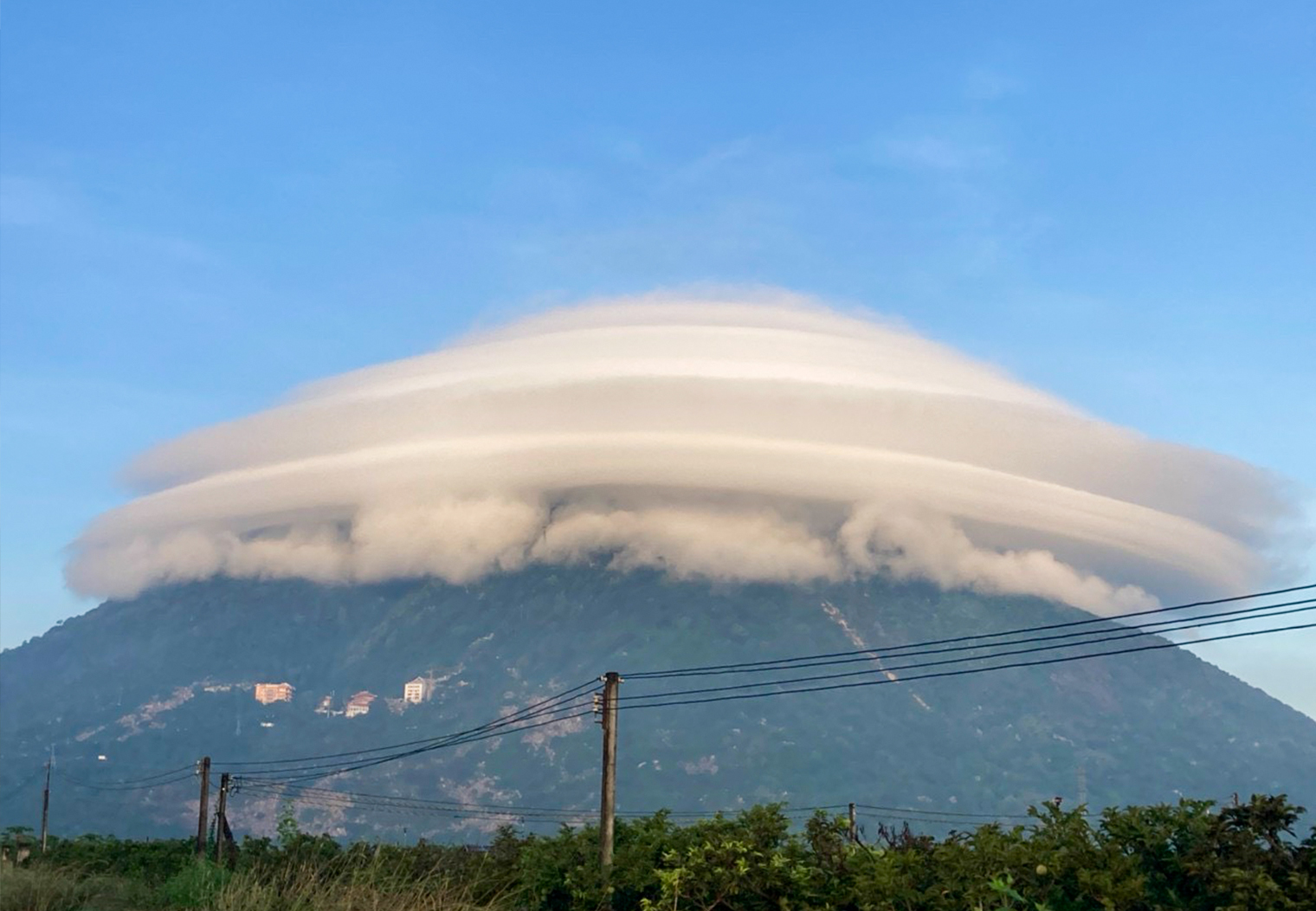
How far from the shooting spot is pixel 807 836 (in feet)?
71.3

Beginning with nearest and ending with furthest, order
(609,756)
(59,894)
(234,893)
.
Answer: (234,893) → (59,894) → (609,756)

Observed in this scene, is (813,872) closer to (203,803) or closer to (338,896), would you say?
(338,896)

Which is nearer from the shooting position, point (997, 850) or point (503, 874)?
point (997, 850)

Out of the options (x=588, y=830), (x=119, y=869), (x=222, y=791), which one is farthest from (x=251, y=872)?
(x=222, y=791)

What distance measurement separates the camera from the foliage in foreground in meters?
15.7

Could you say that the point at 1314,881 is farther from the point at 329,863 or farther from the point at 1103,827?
the point at 329,863

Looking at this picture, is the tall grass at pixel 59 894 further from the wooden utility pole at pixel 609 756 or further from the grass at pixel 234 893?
the wooden utility pole at pixel 609 756

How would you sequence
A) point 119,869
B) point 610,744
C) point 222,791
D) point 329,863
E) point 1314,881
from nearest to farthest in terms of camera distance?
point 1314,881
point 329,863
point 610,744
point 119,869
point 222,791

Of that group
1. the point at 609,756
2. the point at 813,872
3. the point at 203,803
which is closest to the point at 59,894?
the point at 609,756

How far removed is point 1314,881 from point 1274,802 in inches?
39.6

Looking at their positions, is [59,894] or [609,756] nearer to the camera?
[59,894]

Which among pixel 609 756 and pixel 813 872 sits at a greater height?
pixel 609 756

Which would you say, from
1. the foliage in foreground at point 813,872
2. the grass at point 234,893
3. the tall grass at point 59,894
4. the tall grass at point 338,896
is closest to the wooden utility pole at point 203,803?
the grass at point 234,893

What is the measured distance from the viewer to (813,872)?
20562 millimetres
